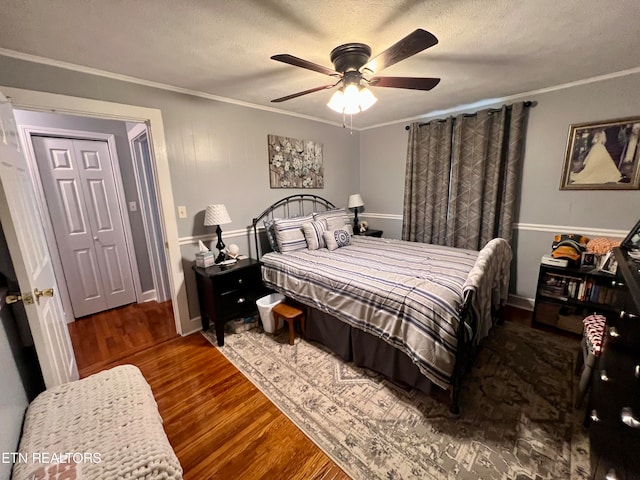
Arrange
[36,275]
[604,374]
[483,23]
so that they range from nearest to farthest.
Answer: [604,374] < [36,275] < [483,23]

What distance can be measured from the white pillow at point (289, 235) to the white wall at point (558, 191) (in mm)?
2555

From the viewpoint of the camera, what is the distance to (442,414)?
5.48 ft

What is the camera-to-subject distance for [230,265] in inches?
102

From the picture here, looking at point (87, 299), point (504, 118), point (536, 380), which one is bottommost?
point (536, 380)

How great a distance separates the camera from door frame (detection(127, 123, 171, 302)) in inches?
123

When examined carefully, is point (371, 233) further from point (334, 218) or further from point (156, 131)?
point (156, 131)

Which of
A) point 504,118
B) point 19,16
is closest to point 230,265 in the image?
point 19,16

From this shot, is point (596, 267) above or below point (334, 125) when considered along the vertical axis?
below

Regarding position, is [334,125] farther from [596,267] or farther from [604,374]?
[604,374]

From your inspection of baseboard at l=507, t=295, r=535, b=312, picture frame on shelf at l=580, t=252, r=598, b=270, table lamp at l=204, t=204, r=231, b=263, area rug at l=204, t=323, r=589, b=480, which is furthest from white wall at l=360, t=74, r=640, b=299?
table lamp at l=204, t=204, r=231, b=263

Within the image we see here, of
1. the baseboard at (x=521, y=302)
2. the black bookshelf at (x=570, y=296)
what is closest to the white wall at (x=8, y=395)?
the black bookshelf at (x=570, y=296)

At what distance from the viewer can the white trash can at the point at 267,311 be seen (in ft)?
8.38

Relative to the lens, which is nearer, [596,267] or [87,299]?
[596,267]

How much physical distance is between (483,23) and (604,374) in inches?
77.8
